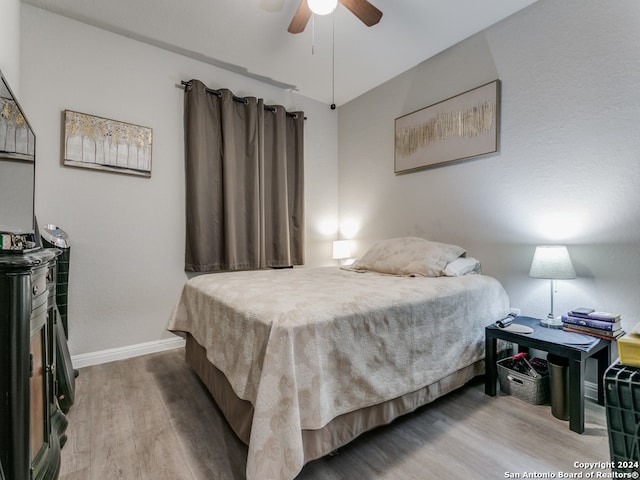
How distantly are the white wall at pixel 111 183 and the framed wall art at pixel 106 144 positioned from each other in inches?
2.6

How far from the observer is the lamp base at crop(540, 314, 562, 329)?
76.3 inches

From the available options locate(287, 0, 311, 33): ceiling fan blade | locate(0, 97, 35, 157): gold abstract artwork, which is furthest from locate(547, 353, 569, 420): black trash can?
locate(0, 97, 35, 157): gold abstract artwork

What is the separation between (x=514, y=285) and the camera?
236 centimetres

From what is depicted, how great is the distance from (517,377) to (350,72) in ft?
9.97

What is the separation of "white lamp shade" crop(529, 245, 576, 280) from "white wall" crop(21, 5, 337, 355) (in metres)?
2.86

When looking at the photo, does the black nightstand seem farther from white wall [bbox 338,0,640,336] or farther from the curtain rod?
the curtain rod

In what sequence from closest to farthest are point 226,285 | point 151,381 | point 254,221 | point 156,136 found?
point 226,285 → point 151,381 → point 156,136 → point 254,221

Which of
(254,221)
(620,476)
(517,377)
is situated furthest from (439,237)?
(620,476)

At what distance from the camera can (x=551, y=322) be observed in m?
1.97

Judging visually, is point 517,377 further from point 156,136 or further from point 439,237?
point 156,136

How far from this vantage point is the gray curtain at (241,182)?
113 inches

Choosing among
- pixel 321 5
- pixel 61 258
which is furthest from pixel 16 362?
pixel 321 5

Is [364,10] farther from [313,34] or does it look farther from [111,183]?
[111,183]

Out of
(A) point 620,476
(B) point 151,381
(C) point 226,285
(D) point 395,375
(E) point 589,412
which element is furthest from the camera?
(B) point 151,381
